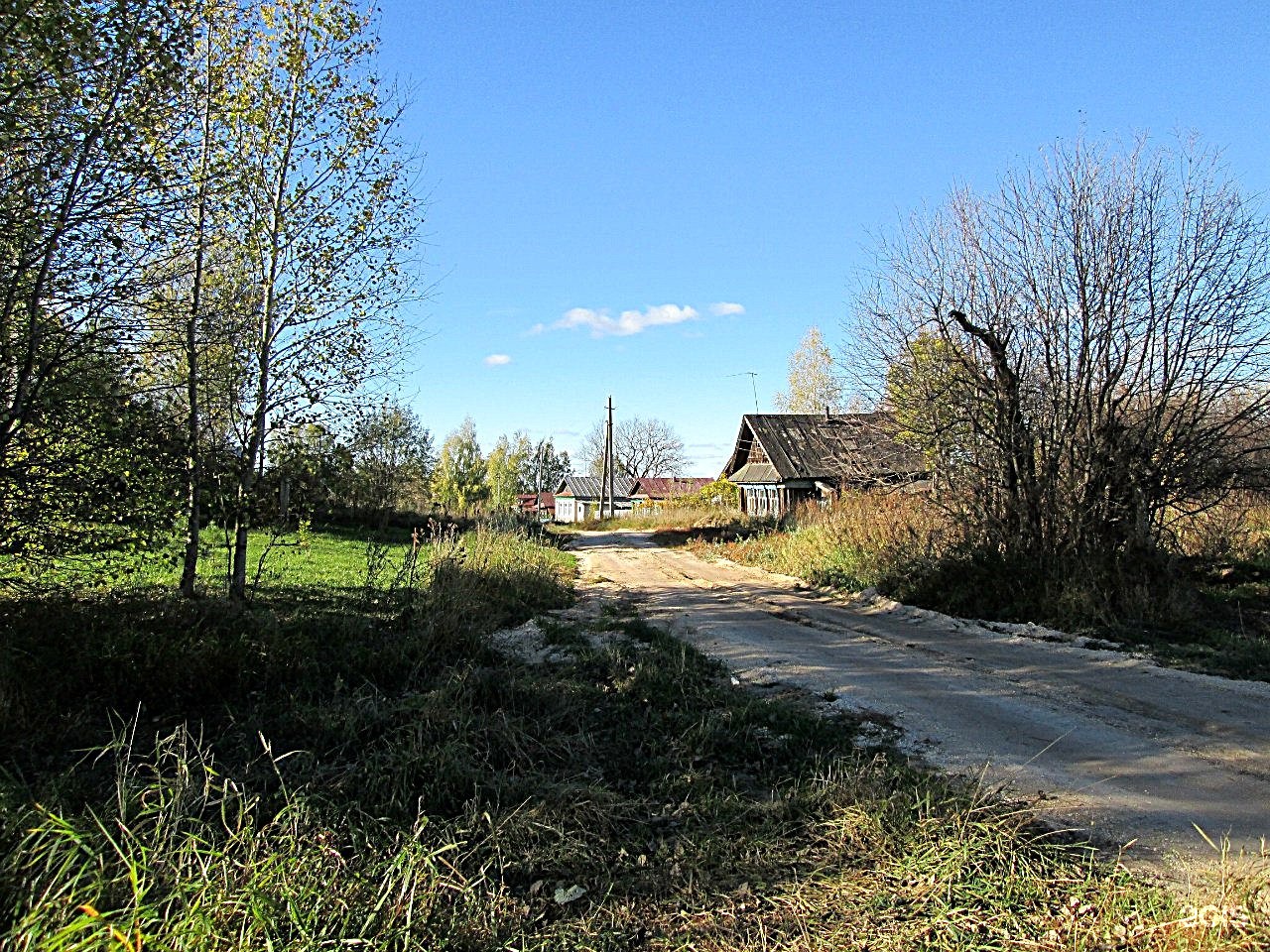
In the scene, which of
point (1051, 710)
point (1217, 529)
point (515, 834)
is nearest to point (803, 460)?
point (1217, 529)

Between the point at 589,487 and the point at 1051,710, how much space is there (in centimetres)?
8510

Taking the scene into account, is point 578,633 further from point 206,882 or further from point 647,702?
point 206,882

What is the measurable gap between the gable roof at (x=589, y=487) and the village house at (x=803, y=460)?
148 ft

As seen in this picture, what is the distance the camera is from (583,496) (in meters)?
89.3

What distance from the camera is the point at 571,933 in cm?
313

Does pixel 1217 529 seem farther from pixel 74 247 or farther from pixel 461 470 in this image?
pixel 461 470

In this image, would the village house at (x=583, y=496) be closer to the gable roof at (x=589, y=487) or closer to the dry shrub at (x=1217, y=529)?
the gable roof at (x=589, y=487)

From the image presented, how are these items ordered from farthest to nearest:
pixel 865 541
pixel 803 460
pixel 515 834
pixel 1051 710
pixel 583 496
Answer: pixel 583 496 → pixel 803 460 → pixel 865 541 → pixel 1051 710 → pixel 515 834

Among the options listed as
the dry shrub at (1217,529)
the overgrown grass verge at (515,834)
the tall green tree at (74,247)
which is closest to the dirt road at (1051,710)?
the overgrown grass verge at (515,834)

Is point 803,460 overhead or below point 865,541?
overhead

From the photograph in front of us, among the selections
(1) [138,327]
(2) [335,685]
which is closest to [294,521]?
(1) [138,327]

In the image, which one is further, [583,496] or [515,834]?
[583,496]

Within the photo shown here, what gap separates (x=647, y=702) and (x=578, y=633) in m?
3.39

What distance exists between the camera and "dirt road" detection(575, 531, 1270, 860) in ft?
13.8
